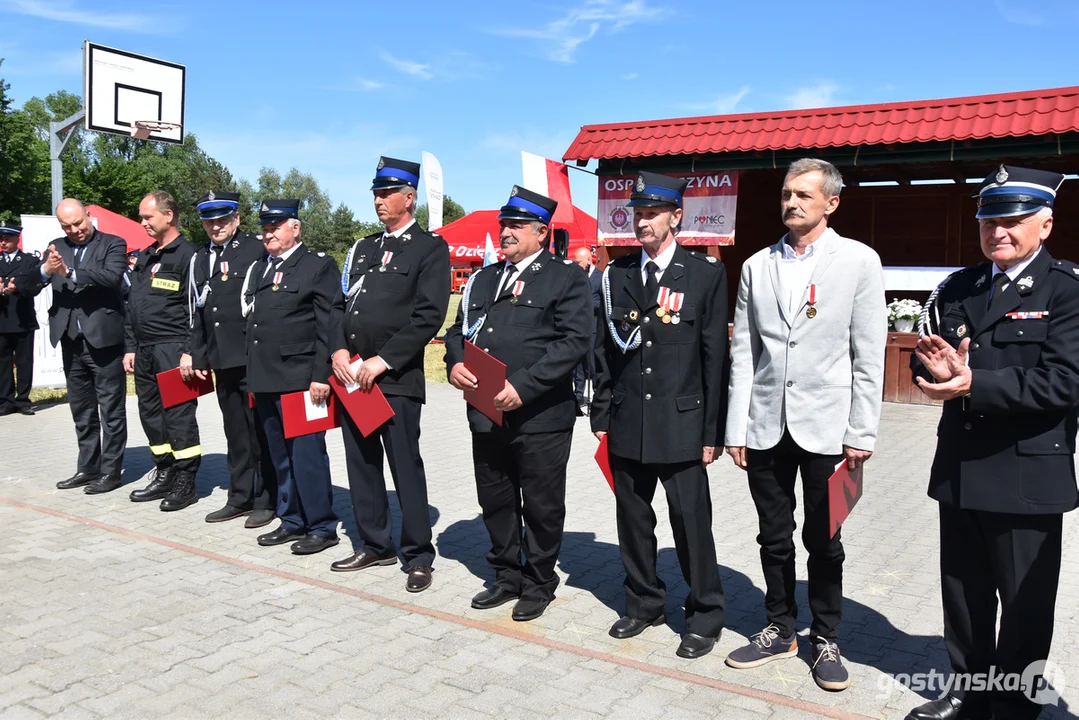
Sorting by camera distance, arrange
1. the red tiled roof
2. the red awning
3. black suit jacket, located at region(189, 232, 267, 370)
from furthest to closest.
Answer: the red awning, the red tiled roof, black suit jacket, located at region(189, 232, 267, 370)

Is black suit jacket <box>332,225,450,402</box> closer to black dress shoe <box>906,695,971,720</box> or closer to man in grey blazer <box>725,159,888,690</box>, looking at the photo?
man in grey blazer <box>725,159,888,690</box>

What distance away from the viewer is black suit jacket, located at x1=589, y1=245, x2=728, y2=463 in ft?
13.4

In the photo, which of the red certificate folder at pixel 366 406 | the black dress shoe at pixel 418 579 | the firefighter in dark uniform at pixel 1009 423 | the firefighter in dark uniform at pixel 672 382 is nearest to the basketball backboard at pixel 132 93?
the red certificate folder at pixel 366 406

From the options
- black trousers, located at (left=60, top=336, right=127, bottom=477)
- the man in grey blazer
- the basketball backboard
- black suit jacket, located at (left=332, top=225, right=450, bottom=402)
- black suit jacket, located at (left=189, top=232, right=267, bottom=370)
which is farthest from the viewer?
the basketball backboard

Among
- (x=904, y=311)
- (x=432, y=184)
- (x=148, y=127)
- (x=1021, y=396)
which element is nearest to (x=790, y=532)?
(x=1021, y=396)

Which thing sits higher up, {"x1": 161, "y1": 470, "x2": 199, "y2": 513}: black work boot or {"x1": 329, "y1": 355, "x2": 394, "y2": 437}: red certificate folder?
{"x1": 329, "y1": 355, "x2": 394, "y2": 437}: red certificate folder

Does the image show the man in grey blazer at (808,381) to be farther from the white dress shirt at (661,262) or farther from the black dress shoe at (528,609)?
the black dress shoe at (528,609)

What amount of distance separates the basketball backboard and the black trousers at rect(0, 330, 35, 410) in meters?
4.80

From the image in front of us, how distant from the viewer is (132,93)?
15.8 meters

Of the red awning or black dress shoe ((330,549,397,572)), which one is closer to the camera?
black dress shoe ((330,549,397,572))

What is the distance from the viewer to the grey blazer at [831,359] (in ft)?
12.1

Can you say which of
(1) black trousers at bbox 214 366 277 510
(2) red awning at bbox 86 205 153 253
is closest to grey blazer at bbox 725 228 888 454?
(1) black trousers at bbox 214 366 277 510

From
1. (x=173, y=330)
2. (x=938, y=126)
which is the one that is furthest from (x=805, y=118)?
(x=173, y=330)

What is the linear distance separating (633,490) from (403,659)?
51.3 inches
